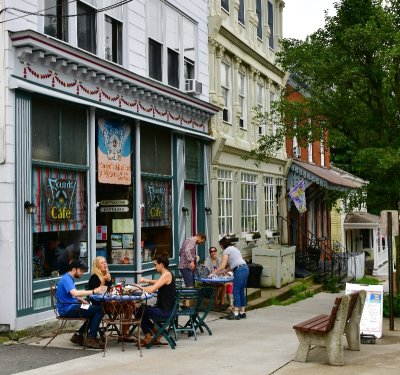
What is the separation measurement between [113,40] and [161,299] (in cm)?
655

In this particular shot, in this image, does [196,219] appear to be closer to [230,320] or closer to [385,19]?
[230,320]

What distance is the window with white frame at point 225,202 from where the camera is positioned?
67.1 feet

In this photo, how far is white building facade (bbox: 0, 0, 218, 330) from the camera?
11133mm

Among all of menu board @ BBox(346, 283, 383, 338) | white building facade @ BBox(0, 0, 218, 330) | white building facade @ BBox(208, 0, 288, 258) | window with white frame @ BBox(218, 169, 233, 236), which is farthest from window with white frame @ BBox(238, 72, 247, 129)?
menu board @ BBox(346, 283, 383, 338)

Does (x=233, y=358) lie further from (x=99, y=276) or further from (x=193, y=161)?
(x=193, y=161)

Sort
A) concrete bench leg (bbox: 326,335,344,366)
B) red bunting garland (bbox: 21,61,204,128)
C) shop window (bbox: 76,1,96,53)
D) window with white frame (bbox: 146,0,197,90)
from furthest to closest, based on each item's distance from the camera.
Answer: window with white frame (bbox: 146,0,197,90) < shop window (bbox: 76,1,96,53) < red bunting garland (bbox: 21,61,204,128) < concrete bench leg (bbox: 326,335,344,366)

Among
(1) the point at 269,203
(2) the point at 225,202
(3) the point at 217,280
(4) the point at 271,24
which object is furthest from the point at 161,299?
(4) the point at 271,24

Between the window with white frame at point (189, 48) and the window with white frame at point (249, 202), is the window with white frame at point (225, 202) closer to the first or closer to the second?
the window with white frame at point (249, 202)

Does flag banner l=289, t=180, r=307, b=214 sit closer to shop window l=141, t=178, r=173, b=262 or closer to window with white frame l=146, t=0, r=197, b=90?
window with white frame l=146, t=0, r=197, b=90

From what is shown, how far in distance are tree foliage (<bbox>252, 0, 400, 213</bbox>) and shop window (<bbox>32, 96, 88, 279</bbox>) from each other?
5.85 meters

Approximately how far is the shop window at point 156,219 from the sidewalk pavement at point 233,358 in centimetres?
380

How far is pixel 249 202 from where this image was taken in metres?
23.1

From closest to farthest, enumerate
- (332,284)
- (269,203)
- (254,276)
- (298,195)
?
(254,276) < (332,284) < (298,195) < (269,203)

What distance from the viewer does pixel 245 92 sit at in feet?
75.5
